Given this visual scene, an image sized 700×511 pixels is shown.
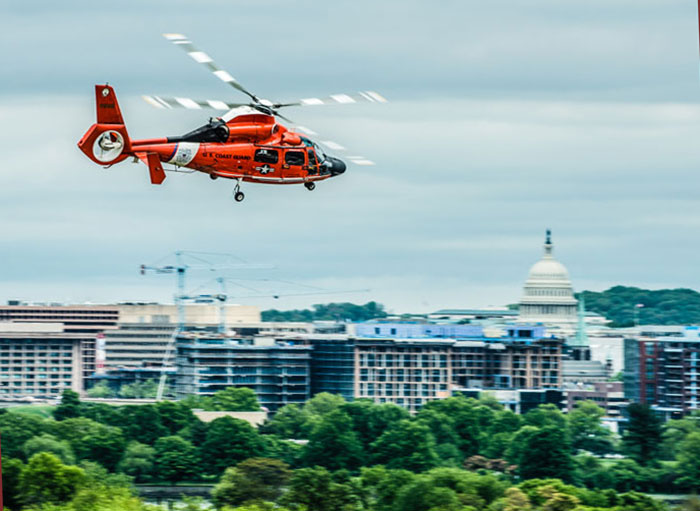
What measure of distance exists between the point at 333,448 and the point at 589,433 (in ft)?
102

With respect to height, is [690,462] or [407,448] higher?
[407,448]

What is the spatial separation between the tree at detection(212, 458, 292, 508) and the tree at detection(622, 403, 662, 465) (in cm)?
3708

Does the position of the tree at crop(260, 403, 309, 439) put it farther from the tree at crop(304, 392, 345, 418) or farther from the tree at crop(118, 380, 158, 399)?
the tree at crop(118, 380, 158, 399)

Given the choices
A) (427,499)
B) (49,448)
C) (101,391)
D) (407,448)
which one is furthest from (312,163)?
(101,391)

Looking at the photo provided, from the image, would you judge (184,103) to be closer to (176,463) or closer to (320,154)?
(320,154)

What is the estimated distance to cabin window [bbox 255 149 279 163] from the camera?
40.0 metres

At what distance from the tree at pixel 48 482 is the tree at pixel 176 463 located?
949 inches

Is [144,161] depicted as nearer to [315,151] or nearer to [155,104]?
[155,104]

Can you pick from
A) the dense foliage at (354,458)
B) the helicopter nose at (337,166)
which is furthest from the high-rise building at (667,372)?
the helicopter nose at (337,166)

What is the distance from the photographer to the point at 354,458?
130 metres

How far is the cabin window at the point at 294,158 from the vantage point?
133ft

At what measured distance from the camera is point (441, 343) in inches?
7726

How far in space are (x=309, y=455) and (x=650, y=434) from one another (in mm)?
26927

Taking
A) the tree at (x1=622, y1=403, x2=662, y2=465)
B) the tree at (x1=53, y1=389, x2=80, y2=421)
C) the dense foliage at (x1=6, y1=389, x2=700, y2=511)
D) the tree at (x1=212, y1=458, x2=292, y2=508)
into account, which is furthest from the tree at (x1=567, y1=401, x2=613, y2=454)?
the tree at (x1=212, y1=458, x2=292, y2=508)
